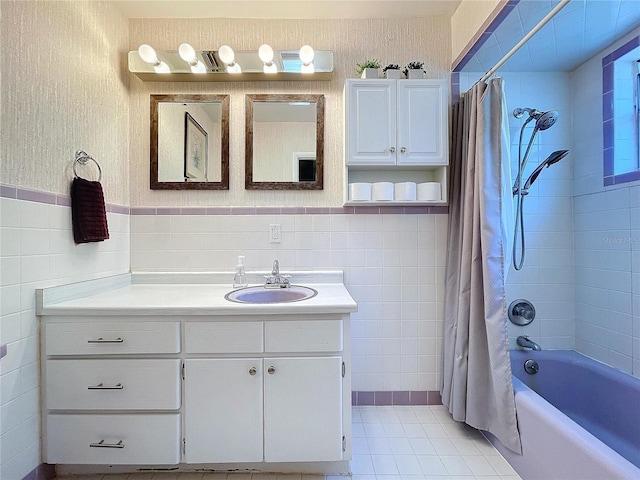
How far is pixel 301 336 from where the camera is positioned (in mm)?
1388

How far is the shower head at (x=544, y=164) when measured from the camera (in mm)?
1894

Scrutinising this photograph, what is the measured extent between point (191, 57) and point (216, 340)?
1.58m

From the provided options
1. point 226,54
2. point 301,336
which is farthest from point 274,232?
point 226,54

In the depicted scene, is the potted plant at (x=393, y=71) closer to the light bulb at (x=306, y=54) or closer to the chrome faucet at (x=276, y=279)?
the light bulb at (x=306, y=54)

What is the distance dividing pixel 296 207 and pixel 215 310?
2.87ft

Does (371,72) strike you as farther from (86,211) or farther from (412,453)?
(412,453)

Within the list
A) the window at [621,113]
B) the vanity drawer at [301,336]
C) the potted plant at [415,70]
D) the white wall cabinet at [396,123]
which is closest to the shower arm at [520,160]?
the window at [621,113]

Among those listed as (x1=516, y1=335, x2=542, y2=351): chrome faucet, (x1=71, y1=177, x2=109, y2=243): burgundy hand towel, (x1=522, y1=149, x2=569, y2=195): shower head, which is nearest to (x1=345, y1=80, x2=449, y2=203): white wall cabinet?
(x1=522, y1=149, x2=569, y2=195): shower head

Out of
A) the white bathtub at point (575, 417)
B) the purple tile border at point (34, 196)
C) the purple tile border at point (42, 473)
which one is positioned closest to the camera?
the white bathtub at point (575, 417)

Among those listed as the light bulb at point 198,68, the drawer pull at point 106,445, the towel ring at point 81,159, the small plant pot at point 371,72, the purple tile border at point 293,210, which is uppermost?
the light bulb at point 198,68

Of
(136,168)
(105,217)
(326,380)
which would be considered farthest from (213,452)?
(136,168)

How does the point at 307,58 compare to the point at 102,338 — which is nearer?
the point at 102,338

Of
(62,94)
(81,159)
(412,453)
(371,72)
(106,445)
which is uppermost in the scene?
(371,72)

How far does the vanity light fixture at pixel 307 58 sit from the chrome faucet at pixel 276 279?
45.5 inches
